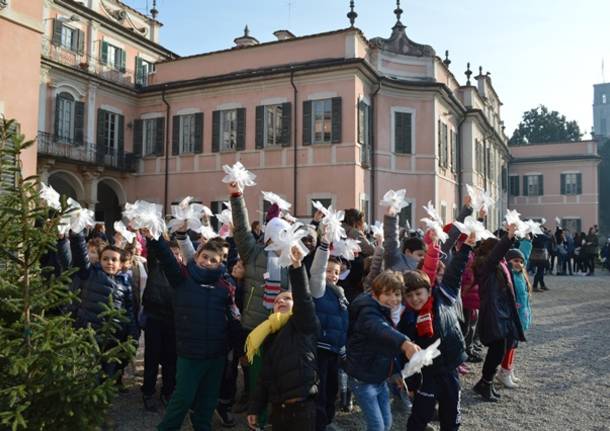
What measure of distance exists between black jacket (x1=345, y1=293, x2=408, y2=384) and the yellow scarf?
0.53m

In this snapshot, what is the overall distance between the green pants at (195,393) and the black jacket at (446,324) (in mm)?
1499

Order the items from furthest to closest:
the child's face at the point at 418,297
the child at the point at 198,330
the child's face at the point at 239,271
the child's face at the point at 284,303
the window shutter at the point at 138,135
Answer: the window shutter at the point at 138,135, the child's face at the point at 239,271, the child at the point at 198,330, the child's face at the point at 418,297, the child's face at the point at 284,303

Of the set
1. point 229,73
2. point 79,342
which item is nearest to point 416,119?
point 229,73

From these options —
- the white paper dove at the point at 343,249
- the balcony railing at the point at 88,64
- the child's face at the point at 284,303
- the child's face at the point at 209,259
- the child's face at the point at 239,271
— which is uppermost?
the balcony railing at the point at 88,64

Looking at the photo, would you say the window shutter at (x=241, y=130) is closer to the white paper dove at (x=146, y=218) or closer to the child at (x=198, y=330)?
the child at (x=198, y=330)

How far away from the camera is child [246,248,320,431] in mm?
3232

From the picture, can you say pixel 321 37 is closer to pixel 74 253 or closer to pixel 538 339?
pixel 538 339

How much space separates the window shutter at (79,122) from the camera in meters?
20.6

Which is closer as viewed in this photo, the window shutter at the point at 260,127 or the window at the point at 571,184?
the window shutter at the point at 260,127

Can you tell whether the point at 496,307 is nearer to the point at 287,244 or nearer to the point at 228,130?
the point at 287,244

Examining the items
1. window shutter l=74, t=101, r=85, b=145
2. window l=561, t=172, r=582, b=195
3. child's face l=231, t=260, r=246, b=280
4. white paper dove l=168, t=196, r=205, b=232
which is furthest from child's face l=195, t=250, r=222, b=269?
window l=561, t=172, r=582, b=195

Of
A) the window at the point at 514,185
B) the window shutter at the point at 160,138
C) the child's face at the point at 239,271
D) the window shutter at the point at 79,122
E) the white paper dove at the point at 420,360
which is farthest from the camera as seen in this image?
the window at the point at 514,185

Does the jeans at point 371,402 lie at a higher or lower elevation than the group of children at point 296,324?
lower

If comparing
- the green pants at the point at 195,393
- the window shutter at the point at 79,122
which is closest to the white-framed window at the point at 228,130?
the window shutter at the point at 79,122
